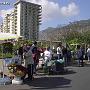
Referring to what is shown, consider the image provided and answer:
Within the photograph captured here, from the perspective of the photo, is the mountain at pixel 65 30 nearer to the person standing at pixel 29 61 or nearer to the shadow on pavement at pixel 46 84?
the person standing at pixel 29 61

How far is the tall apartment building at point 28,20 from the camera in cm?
10821

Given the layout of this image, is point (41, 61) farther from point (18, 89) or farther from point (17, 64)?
point (18, 89)

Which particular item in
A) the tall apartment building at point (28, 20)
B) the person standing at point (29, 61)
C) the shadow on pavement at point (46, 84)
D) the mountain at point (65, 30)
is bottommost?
the shadow on pavement at point (46, 84)

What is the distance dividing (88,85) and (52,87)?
1.60 metres

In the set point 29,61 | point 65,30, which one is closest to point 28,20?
point 65,30

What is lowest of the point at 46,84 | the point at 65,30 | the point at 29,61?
the point at 46,84

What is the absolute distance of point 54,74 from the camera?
63.3ft

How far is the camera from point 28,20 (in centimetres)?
11662

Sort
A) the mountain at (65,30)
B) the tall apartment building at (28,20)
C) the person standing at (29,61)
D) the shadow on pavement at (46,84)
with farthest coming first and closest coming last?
the tall apartment building at (28,20) → the mountain at (65,30) → the person standing at (29,61) → the shadow on pavement at (46,84)

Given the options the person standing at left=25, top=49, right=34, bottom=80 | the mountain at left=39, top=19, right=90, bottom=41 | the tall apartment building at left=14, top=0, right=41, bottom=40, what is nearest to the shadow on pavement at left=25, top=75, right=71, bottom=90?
the person standing at left=25, top=49, right=34, bottom=80

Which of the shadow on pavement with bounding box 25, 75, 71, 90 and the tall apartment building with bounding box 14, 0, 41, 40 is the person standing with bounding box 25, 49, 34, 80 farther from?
the tall apartment building with bounding box 14, 0, 41, 40

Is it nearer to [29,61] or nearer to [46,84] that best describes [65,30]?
[29,61]

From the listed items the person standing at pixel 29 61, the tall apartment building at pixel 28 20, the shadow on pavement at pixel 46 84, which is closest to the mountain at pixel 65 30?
the tall apartment building at pixel 28 20

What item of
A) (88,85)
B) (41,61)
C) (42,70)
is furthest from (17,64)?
(41,61)
